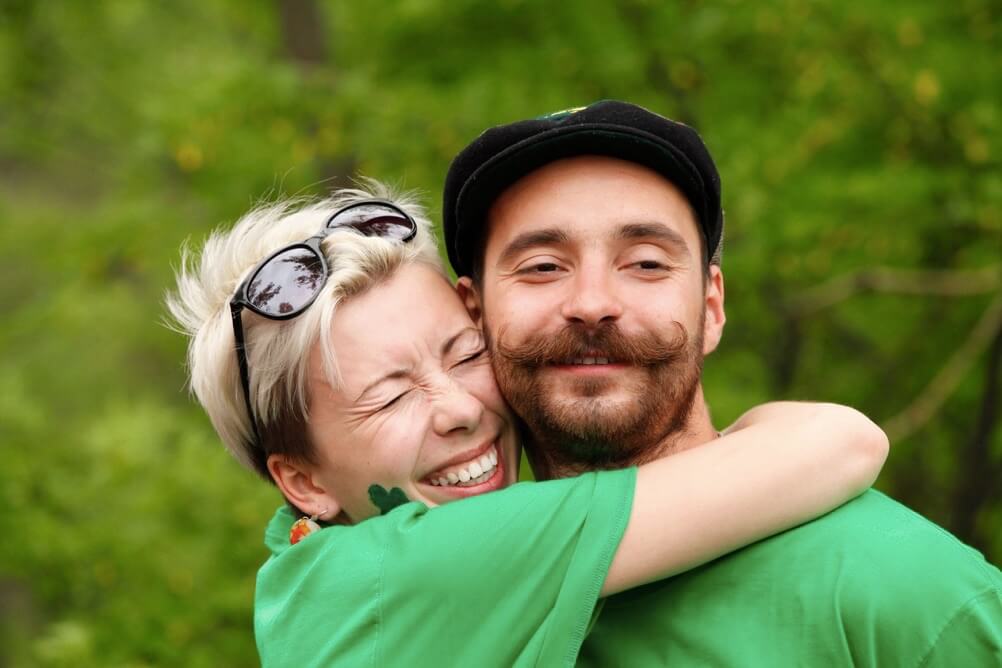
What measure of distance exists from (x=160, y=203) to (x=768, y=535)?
6.13 meters

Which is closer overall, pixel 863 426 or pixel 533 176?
pixel 863 426

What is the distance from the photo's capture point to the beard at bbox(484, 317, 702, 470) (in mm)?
2209

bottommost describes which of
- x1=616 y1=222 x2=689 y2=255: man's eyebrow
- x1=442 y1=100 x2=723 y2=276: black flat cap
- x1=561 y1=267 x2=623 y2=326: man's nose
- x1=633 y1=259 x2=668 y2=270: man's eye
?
x1=561 y1=267 x2=623 y2=326: man's nose

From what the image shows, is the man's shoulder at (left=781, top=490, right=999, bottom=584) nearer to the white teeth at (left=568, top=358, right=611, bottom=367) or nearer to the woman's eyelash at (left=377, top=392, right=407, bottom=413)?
the white teeth at (left=568, top=358, right=611, bottom=367)

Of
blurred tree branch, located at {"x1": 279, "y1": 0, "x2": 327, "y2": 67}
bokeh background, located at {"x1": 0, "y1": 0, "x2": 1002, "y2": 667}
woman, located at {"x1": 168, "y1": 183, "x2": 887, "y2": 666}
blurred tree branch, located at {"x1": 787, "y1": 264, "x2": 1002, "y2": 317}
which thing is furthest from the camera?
blurred tree branch, located at {"x1": 279, "y1": 0, "x2": 327, "y2": 67}

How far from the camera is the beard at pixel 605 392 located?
2209 millimetres

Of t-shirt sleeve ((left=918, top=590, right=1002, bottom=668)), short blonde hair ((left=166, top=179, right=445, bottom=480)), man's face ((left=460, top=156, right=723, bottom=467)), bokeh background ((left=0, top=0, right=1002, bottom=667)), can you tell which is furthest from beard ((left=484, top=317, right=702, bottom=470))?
bokeh background ((left=0, top=0, right=1002, bottom=667))

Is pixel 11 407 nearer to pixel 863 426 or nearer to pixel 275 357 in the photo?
pixel 275 357

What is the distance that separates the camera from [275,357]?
2.34 m

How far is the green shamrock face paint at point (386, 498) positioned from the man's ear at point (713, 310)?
0.70 meters

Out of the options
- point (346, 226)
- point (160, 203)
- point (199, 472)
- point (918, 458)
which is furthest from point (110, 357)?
point (346, 226)

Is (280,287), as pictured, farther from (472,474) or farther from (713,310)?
(713,310)

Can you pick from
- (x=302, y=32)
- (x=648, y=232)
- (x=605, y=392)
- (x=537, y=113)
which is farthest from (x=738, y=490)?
(x=302, y=32)

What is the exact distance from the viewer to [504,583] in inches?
74.5
